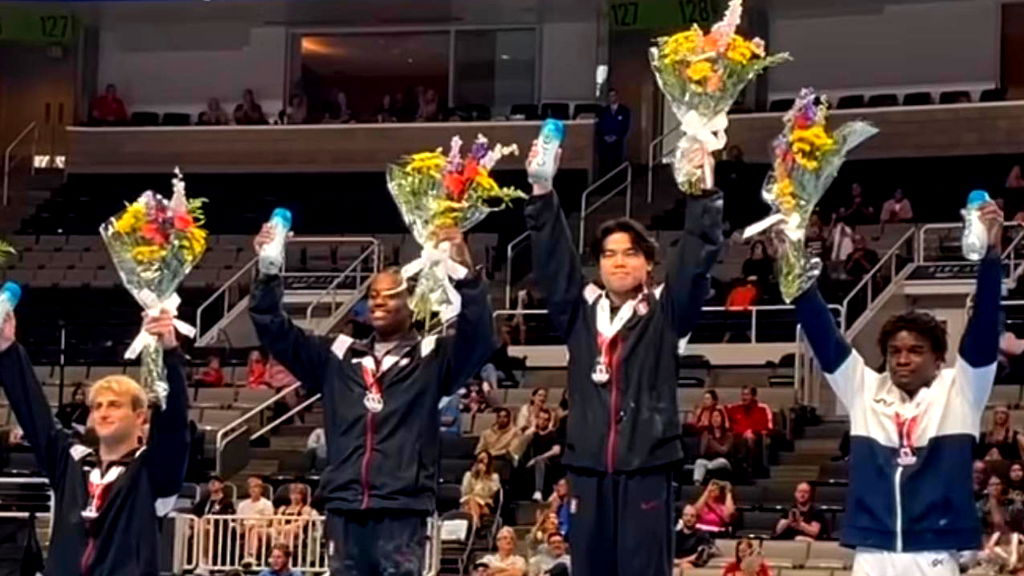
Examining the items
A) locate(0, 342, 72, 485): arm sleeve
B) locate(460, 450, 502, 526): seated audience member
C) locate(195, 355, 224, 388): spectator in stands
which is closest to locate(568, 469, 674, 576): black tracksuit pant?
locate(0, 342, 72, 485): arm sleeve

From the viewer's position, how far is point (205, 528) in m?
14.8

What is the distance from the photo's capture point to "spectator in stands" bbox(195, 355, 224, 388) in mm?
19062

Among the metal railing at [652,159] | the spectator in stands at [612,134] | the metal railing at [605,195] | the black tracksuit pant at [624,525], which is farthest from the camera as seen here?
the spectator in stands at [612,134]

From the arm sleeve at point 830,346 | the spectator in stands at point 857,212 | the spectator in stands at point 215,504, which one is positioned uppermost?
the spectator in stands at point 857,212

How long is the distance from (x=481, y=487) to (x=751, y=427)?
231cm

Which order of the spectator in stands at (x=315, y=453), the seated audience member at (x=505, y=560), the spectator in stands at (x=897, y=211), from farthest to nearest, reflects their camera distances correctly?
the spectator in stands at (x=897, y=211) → the spectator in stands at (x=315, y=453) → the seated audience member at (x=505, y=560)

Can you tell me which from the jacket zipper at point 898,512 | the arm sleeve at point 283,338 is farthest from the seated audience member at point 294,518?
the jacket zipper at point 898,512

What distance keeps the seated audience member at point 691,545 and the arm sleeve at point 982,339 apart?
6748mm

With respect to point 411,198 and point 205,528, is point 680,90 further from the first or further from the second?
point 205,528

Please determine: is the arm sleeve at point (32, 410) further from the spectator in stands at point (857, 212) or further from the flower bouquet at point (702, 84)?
the spectator in stands at point (857, 212)

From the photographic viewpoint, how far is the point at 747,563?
12.5 metres

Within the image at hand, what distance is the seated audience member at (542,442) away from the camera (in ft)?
50.9

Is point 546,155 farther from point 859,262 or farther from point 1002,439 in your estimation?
point 859,262

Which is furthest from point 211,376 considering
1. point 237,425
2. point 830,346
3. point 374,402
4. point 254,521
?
point 830,346
